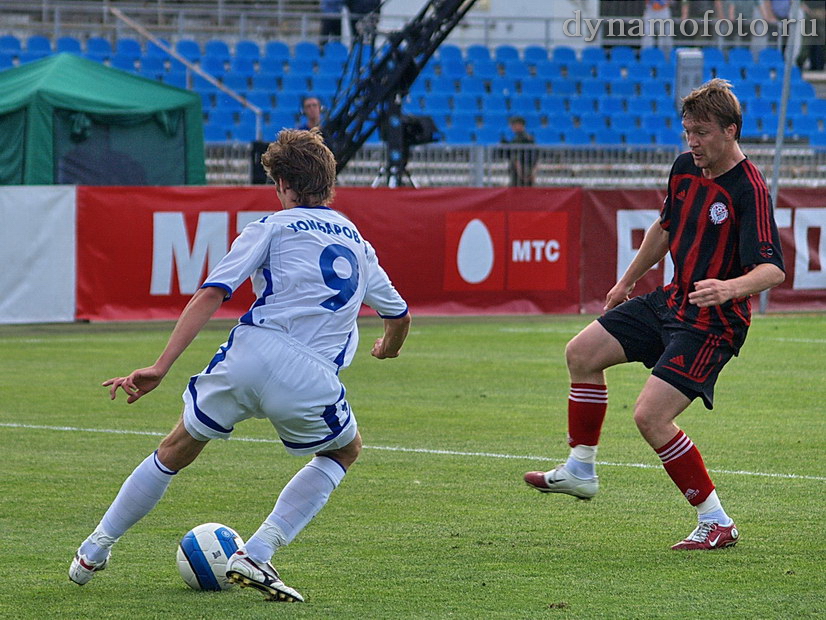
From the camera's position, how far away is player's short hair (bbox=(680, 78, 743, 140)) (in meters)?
5.59

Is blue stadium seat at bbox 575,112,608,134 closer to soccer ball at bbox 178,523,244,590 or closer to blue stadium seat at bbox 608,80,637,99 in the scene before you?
blue stadium seat at bbox 608,80,637,99

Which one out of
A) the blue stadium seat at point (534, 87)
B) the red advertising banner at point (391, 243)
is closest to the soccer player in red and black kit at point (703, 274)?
the red advertising banner at point (391, 243)

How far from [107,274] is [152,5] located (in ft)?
44.5

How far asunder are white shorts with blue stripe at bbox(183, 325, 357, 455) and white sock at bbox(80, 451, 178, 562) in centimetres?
23

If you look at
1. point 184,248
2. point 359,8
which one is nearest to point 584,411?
point 184,248

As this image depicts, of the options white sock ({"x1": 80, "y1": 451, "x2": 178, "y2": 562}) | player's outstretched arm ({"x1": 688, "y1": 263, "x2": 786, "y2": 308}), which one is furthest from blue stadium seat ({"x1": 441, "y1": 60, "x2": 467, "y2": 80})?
white sock ({"x1": 80, "y1": 451, "x2": 178, "y2": 562})

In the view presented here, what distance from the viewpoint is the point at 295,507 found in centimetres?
490

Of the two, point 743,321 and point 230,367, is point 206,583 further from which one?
point 743,321

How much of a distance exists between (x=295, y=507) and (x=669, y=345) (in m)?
1.82

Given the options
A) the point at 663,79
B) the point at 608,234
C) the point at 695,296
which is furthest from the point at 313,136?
the point at 663,79

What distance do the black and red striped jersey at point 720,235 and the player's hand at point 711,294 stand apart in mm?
282

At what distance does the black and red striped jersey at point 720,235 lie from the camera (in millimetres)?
5605

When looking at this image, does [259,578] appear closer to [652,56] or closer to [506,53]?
[506,53]

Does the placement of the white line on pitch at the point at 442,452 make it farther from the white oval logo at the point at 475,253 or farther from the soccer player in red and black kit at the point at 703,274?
the white oval logo at the point at 475,253
